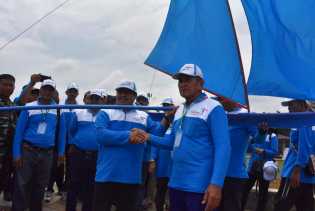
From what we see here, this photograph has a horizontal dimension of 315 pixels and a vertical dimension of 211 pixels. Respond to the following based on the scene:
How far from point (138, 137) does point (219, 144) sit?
1.08 m

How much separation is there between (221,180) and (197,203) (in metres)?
0.31

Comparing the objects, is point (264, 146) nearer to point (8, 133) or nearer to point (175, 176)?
point (8, 133)

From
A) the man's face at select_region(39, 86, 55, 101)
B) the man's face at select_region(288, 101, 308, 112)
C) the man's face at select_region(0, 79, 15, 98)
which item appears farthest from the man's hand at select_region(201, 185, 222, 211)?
the man's face at select_region(0, 79, 15, 98)

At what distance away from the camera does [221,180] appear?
3709mm

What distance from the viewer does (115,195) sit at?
517 cm

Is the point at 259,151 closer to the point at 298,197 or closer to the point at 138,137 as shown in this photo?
the point at 298,197

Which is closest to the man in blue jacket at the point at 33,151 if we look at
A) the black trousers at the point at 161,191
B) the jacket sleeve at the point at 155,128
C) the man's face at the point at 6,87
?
the man's face at the point at 6,87

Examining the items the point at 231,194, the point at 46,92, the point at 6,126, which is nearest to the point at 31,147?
the point at 6,126

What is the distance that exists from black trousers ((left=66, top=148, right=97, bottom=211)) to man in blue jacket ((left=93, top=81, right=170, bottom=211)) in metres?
1.29

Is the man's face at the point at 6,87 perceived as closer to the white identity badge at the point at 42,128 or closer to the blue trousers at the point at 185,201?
the white identity badge at the point at 42,128

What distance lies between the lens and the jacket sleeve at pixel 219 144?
3717mm

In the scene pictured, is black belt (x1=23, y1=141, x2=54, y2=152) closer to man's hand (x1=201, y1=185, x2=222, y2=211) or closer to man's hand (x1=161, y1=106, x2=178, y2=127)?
man's hand (x1=161, y1=106, x2=178, y2=127)

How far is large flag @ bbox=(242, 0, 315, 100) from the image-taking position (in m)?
4.35

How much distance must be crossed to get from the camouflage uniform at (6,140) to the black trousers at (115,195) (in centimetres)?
193
